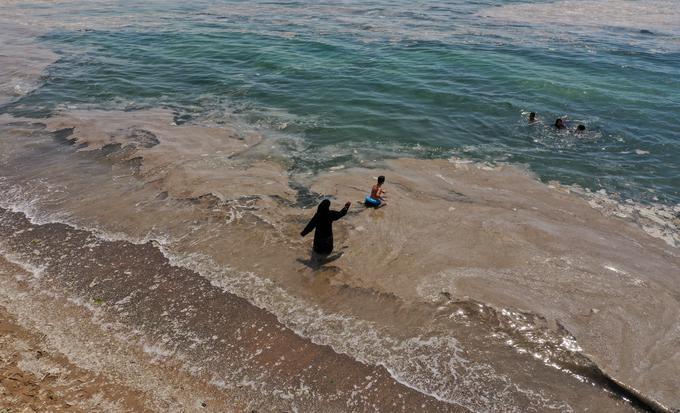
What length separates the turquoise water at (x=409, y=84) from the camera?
16.3 m

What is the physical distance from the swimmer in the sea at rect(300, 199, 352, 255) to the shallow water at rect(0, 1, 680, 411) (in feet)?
1.48

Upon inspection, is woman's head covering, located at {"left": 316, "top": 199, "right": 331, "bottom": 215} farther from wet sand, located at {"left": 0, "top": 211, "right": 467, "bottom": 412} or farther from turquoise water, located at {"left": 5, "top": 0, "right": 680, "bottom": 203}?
turquoise water, located at {"left": 5, "top": 0, "right": 680, "bottom": 203}

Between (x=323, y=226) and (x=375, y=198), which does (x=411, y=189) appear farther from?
(x=323, y=226)

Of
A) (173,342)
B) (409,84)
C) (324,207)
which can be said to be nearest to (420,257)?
(324,207)

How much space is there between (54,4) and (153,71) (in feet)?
110

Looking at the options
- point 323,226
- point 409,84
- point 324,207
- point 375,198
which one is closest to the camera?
point 324,207

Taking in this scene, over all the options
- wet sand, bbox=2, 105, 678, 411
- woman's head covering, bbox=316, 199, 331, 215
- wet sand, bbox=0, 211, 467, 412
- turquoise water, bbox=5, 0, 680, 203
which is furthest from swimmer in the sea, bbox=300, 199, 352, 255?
turquoise water, bbox=5, 0, 680, 203

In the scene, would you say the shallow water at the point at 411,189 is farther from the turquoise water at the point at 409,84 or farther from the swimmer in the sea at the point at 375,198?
the swimmer in the sea at the point at 375,198

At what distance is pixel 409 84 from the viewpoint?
23234 millimetres

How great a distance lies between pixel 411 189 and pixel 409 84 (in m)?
11.5

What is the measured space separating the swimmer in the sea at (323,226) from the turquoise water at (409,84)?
5.11 metres

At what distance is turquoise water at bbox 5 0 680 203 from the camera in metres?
16.3

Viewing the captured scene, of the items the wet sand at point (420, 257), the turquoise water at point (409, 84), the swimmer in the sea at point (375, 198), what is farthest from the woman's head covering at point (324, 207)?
the turquoise water at point (409, 84)

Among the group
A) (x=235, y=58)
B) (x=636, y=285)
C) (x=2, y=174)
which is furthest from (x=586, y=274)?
(x=235, y=58)
